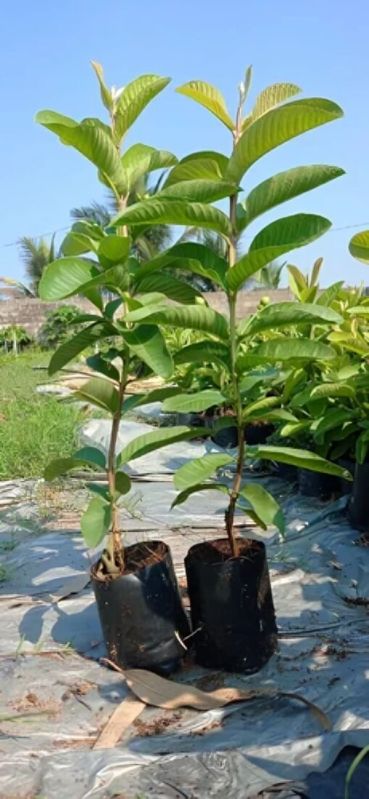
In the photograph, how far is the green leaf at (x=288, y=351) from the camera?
1449 millimetres

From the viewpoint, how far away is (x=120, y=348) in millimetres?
1558

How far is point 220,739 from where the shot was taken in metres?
1.40

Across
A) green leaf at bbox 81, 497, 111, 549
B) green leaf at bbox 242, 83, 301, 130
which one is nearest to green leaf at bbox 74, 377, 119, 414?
green leaf at bbox 81, 497, 111, 549

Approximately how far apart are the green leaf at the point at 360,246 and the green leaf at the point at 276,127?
0.47 meters

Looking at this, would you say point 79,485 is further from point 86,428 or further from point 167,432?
point 167,432

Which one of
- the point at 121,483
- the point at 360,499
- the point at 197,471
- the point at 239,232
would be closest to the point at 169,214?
the point at 239,232

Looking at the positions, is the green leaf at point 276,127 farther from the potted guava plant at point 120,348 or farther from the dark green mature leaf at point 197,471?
the dark green mature leaf at point 197,471

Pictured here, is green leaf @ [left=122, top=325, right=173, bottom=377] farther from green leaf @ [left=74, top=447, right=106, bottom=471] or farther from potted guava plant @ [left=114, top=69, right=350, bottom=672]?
green leaf @ [left=74, top=447, right=106, bottom=471]

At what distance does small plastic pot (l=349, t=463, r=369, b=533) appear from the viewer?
8.41ft

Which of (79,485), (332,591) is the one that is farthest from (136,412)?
(332,591)

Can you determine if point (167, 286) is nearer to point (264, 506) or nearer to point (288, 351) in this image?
point (288, 351)

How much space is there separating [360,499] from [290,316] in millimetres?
1365

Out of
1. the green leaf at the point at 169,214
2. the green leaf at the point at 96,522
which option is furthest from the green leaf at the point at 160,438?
→ the green leaf at the point at 169,214

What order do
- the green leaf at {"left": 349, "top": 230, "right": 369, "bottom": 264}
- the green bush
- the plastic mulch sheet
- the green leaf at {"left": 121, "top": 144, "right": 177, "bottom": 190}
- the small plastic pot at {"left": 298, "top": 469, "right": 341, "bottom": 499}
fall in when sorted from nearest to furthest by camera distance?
the plastic mulch sheet → the green leaf at {"left": 121, "top": 144, "right": 177, "bottom": 190} → the green leaf at {"left": 349, "top": 230, "right": 369, "bottom": 264} → the small plastic pot at {"left": 298, "top": 469, "right": 341, "bottom": 499} → the green bush
